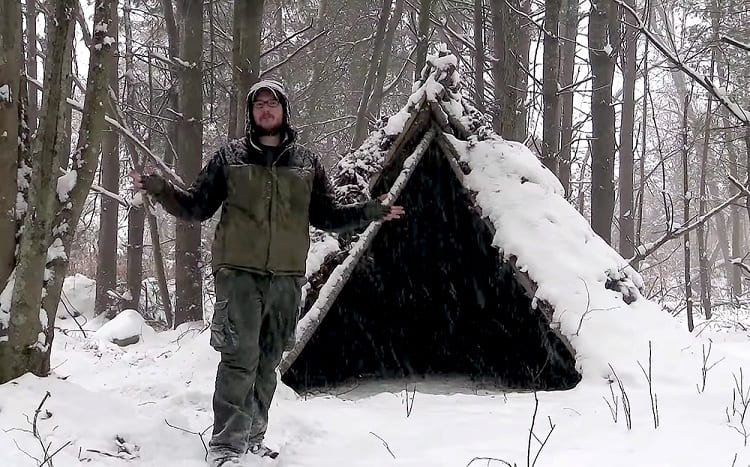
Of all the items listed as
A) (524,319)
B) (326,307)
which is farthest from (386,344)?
(326,307)

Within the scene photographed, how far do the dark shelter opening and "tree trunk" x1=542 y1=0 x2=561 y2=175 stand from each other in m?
2.60

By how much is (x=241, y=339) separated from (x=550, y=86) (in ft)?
22.8

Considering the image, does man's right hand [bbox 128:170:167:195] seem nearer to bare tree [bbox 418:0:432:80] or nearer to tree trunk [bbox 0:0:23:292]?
tree trunk [bbox 0:0:23:292]

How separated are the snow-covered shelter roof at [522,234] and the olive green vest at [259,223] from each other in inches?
67.9

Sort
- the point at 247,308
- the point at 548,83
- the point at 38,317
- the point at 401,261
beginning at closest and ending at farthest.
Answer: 1. the point at 247,308
2. the point at 38,317
3. the point at 401,261
4. the point at 548,83

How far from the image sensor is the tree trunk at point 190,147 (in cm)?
973

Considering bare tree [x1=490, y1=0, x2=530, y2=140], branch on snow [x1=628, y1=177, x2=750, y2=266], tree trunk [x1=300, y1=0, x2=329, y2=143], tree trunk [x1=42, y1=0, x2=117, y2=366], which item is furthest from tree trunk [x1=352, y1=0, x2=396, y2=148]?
tree trunk [x1=42, y1=0, x2=117, y2=366]

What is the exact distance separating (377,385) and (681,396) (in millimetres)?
2944

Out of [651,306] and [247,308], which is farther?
[651,306]

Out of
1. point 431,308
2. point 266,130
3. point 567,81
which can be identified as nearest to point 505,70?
point 431,308

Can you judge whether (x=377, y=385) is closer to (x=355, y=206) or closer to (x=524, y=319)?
(x=524, y=319)

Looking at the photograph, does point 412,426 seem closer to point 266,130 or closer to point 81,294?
point 266,130

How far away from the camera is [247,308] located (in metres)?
3.12

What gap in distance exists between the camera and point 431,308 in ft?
24.0
